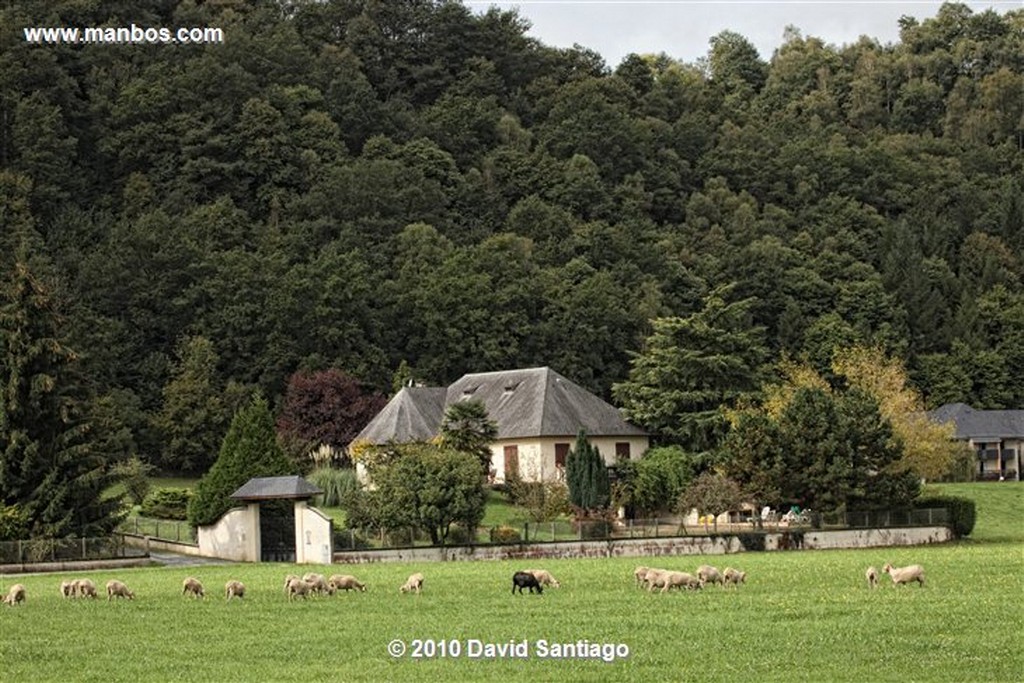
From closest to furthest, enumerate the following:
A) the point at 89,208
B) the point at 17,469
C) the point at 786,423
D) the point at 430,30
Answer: the point at 17,469 → the point at 786,423 → the point at 89,208 → the point at 430,30

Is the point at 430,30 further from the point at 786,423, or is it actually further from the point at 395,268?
the point at 786,423

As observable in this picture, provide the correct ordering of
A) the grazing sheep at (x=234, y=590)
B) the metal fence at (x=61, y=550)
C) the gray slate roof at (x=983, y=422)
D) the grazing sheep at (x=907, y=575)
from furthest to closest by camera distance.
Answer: the gray slate roof at (x=983, y=422), the metal fence at (x=61, y=550), the grazing sheep at (x=234, y=590), the grazing sheep at (x=907, y=575)

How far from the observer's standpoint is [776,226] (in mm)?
128750

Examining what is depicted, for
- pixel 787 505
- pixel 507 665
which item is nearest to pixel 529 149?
pixel 787 505

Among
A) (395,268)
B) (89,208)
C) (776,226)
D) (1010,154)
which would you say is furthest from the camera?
(1010,154)

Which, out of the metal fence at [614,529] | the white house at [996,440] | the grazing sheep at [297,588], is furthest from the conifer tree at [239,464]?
the white house at [996,440]

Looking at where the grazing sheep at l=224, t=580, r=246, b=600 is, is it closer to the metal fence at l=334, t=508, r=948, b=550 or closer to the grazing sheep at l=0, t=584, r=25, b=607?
the grazing sheep at l=0, t=584, r=25, b=607

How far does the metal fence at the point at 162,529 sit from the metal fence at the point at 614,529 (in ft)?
21.6

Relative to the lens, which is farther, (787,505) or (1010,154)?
(1010,154)

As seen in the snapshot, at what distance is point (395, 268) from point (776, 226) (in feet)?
107

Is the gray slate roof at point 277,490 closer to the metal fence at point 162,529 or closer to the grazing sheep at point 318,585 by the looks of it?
the metal fence at point 162,529

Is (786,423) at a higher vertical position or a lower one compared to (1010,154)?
lower

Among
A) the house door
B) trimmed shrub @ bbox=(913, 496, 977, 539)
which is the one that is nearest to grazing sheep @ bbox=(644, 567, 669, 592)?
the house door

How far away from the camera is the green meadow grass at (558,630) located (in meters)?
24.4
